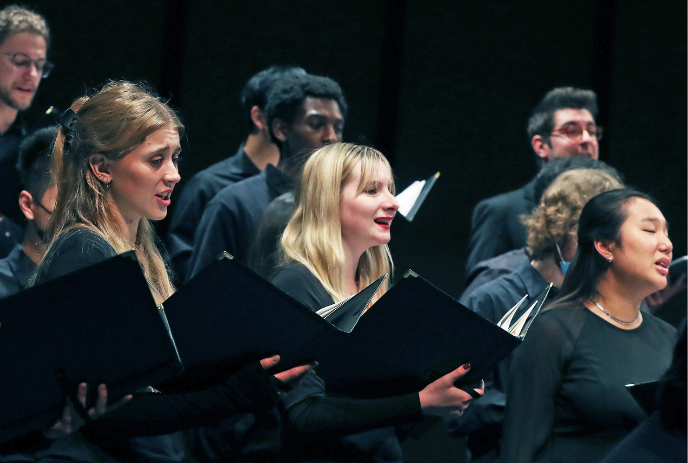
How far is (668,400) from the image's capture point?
180 centimetres

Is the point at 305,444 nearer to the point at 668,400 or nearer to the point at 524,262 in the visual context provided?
the point at 668,400

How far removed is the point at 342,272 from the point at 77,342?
3.24 feet

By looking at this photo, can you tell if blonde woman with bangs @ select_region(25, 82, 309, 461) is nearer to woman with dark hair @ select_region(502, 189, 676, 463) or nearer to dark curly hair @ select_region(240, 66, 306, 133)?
woman with dark hair @ select_region(502, 189, 676, 463)

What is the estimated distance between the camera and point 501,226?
12.2 ft

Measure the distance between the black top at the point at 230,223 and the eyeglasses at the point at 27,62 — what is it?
0.78 m

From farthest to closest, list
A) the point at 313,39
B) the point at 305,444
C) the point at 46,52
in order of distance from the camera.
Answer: the point at 313,39 < the point at 46,52 < the point at 305,444

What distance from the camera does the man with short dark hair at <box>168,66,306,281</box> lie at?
3.61 m

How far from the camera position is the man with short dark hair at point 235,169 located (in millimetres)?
3605

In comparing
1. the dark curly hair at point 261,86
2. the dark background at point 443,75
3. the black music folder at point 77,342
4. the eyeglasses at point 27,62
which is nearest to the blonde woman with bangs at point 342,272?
the black music folder at point 77,342

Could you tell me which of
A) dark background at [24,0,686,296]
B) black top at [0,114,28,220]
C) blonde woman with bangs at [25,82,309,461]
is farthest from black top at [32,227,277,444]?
dark background at [24,0,686,296]

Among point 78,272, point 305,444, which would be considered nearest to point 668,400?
point 305,444

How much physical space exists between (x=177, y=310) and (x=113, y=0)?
2.48 meters

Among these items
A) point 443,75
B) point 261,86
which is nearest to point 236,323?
point 261,86

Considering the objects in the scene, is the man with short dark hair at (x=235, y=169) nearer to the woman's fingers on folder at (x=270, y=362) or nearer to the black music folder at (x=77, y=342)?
the woman's fingers on folder at (x=270, y=362)
